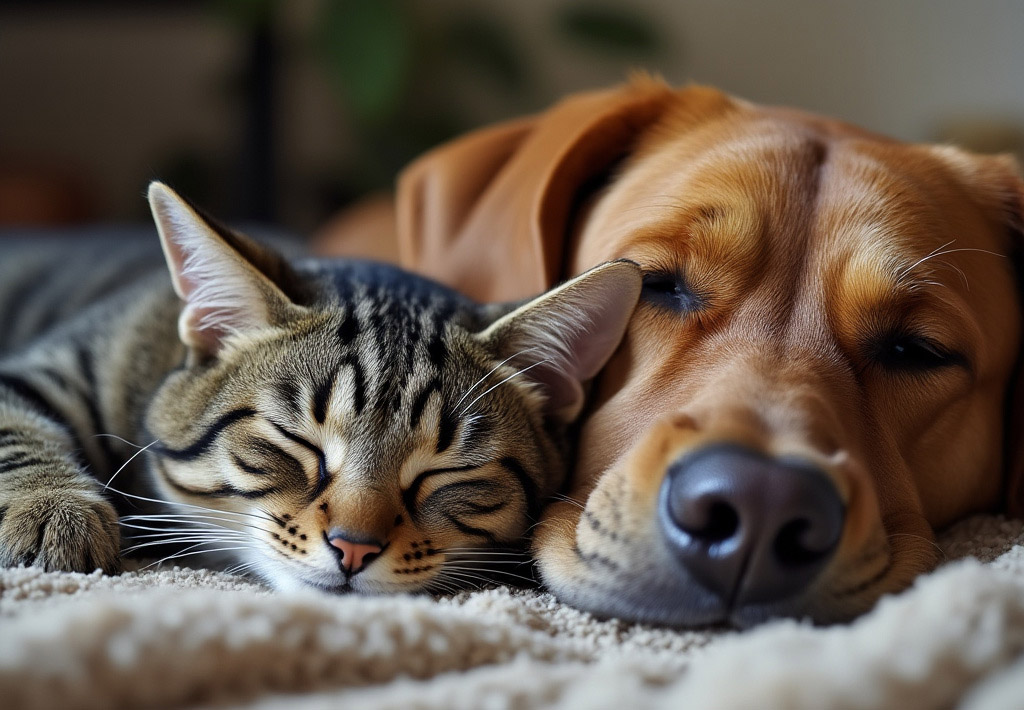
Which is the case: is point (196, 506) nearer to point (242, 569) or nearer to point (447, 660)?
point (242, 569)

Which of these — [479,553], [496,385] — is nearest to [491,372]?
[496,385]

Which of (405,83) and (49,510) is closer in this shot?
(49,510)

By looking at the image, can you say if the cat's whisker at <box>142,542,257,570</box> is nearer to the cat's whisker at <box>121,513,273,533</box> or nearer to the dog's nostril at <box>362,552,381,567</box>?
the cat's whisker at <box>121,513,273,533</box>

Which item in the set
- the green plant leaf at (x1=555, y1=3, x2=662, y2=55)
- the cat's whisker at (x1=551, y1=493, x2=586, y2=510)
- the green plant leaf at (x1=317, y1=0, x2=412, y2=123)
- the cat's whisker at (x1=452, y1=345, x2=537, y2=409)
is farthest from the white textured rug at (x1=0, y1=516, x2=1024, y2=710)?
the green plant leaf at (x1=555, y1=3, x2=662, y2=55)

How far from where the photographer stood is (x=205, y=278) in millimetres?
1386

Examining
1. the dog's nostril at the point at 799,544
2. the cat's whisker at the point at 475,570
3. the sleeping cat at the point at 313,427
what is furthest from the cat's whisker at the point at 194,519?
the dog's nostril at the point at 799,544

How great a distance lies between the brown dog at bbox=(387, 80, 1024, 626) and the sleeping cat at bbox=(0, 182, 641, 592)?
107mm

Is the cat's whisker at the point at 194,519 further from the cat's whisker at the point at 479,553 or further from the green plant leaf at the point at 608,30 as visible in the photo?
the green plant leaf at the point at 608,30

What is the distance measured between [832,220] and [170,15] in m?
4.10

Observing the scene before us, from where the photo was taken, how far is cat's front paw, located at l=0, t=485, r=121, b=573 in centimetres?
115

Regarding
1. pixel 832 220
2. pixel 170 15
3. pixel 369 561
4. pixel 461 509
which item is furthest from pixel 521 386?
pixel 170 15

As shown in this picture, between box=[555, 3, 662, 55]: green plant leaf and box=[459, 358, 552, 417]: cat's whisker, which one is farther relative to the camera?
box=[555, 3, 662, 55]: green plant leaf

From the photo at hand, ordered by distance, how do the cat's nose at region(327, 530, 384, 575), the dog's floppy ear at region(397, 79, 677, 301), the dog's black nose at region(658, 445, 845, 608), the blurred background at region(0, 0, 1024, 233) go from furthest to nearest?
the blurred background at region(0, 0, 1024, 233), the dog's floppy ear at region(397, 79, 677, 301), the cat's nose at region(327, 530, 384, 575), the dog's black nose at region(658, 445, 845, 608)

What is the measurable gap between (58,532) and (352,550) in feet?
1.29
